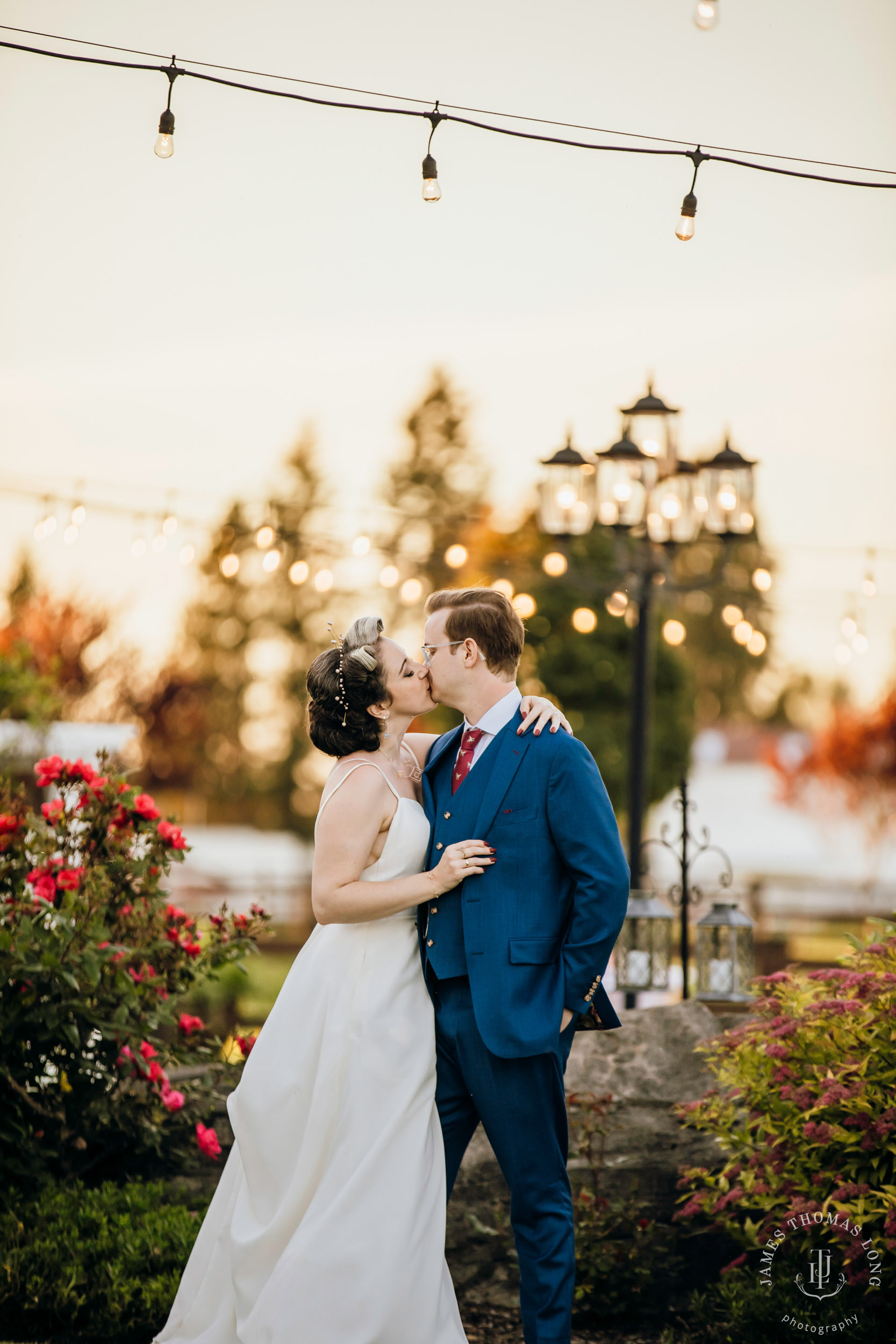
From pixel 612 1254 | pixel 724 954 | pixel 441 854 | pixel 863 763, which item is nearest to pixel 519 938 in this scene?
pixel 441 854

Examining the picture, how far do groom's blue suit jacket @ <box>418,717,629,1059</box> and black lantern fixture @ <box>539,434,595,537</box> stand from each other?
4616 millimetres

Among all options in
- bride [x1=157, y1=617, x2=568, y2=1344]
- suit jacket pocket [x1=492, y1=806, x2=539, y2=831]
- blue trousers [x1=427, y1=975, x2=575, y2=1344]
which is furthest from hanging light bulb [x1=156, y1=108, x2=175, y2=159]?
blue trousers [x1=427, y1=975, x2=575, y2=1344]

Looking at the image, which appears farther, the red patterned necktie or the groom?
the red patterned necktie

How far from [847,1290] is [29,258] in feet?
34.8

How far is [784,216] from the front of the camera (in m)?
8.71

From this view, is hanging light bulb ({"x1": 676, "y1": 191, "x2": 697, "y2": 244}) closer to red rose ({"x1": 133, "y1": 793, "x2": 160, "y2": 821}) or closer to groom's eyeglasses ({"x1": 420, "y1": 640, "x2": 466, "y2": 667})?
groom's eyeglasses ({"x1": 420, "y1": 640, "x2": 466, "y2": 667})

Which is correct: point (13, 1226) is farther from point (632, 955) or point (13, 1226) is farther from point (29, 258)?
point (29, 258)

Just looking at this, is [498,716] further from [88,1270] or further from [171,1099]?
[88,1270]

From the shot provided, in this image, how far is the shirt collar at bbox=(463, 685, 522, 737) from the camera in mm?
3334

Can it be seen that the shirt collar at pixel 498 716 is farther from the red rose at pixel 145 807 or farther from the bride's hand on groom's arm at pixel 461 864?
the red rose at pixel 145 807

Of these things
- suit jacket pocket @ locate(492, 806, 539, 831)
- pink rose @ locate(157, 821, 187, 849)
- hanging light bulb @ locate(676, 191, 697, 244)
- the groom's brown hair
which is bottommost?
pink rose @ locate(157, 821, 187, 849)

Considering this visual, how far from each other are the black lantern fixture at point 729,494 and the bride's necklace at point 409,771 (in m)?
4.38

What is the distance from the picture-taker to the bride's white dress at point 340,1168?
298cm

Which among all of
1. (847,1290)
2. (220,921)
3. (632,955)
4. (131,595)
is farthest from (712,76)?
(131,595)
